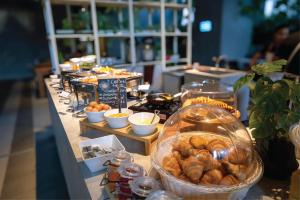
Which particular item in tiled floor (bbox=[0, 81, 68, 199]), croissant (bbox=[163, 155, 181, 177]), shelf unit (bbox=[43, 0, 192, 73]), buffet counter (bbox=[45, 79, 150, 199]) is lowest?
tiled floor (bbox=[0, 81, 68, 199])

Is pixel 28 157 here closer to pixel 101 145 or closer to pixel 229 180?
pixel 101 145

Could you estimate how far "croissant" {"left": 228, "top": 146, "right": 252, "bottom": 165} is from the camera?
2.36 feet

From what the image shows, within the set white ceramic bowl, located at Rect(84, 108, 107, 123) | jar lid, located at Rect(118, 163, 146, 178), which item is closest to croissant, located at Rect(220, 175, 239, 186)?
jar lid, located at Rect(118, 163, 146, 178)

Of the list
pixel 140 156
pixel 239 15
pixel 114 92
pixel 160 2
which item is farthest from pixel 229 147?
pixel 239 15

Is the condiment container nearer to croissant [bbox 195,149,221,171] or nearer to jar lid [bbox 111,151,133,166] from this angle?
jar lid [bbox 111,151,133,166]

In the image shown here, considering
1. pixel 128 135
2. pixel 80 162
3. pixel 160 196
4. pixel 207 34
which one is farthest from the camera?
pixel 207 34

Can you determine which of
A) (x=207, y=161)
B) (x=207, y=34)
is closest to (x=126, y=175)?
(x=207, y=161)

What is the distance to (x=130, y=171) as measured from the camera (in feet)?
2.27

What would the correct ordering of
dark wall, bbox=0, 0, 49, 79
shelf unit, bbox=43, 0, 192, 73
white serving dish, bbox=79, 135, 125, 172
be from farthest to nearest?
1. dark wall, bbox=0, 0, 49, 79
2. shelf unit, bbox=43, 0, 192, 73
3. white serving dish, bbox=79, 135, 125, 172

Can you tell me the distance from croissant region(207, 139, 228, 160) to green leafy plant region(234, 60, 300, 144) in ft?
0.39

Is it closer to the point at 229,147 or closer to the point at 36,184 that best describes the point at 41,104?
the point at 36,184

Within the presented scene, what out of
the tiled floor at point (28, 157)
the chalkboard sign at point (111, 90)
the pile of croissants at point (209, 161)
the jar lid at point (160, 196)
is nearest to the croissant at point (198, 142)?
the pile of croissants at point (209, 161)

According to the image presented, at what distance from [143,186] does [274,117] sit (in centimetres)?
49

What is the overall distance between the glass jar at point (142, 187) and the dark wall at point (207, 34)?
5.75 m
